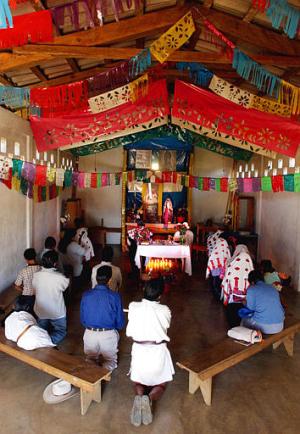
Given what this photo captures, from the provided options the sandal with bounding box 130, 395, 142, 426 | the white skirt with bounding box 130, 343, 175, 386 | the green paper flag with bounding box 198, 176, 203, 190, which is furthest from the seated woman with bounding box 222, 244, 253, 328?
the green paper flag with bounding box 198, 176, 203, 190

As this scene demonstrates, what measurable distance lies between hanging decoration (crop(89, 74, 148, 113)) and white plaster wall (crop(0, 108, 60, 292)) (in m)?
1.55

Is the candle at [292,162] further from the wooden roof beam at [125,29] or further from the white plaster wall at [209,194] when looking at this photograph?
the white plaster wall at [209,194]

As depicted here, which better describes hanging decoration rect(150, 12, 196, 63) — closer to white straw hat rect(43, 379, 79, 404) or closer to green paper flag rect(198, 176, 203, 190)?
white straw hat rect(43, 379, 79, 404)

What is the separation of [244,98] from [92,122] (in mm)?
2757

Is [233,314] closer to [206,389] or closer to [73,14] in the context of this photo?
[206,389]

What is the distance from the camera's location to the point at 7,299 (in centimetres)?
499

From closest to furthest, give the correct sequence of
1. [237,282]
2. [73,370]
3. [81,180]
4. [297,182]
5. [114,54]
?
[73,370], [114,54], [237,282], [297,182], [81,180]

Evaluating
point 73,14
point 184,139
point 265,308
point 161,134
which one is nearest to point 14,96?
point 73,14

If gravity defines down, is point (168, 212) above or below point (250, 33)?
below

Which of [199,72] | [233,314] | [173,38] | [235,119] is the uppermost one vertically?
[173,38]

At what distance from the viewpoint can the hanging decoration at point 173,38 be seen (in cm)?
434

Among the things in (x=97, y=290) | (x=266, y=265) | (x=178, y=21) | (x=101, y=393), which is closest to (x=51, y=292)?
(x=97, y=290)

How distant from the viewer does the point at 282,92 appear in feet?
16.0

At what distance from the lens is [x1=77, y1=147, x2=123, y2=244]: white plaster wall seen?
12.2 metres
